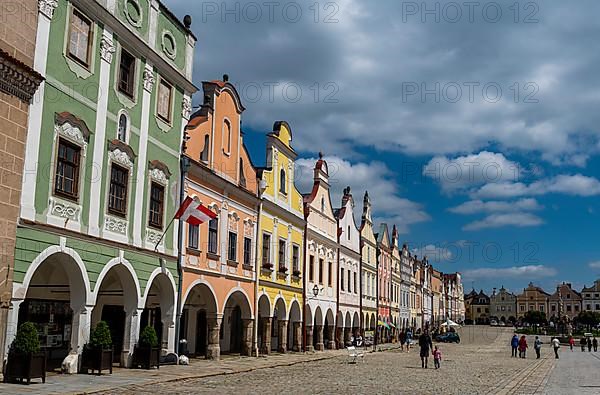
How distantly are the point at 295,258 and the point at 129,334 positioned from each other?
17.6 metres

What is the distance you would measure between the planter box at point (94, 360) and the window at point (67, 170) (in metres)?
4.32

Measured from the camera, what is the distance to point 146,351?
21.0m

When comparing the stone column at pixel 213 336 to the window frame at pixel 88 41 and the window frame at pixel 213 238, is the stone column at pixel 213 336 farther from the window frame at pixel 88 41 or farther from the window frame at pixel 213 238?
the window frame at pixel 88 41

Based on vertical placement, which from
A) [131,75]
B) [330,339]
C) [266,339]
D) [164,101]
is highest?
[131,75]

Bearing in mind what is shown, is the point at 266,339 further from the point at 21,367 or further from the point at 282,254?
the point at 21,367

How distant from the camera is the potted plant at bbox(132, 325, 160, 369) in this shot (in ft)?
69.1

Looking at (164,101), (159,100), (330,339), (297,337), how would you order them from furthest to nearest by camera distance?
(330,339) < (297,337) < (164,101) < (159,100)

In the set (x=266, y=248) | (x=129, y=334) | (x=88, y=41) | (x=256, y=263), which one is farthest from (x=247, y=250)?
(x=88, y=41)

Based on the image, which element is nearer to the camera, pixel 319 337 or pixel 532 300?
pixel 319 337

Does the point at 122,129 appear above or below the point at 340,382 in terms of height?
above

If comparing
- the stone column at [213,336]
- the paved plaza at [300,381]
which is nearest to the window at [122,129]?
the paved plaza at [300,381]

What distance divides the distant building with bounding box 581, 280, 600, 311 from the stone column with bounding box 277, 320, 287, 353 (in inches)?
6852

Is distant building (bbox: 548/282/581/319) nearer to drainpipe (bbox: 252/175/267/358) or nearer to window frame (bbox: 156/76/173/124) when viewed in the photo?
drainpipe (bbox: 252/175/267/358)

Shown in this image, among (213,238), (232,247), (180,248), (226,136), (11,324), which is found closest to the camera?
(11,324)
